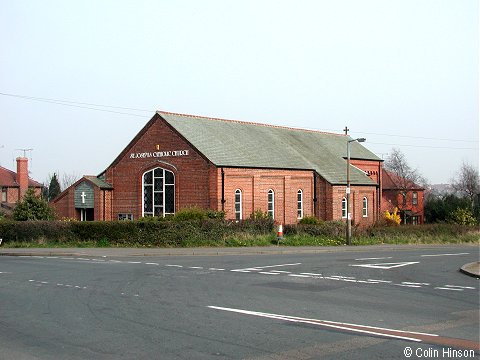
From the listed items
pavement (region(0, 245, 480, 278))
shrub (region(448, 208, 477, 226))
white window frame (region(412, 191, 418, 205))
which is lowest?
pavement (region(0, 245, 480, 278))

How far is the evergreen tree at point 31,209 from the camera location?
42.2m

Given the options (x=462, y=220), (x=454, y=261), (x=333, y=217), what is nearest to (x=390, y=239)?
(x=333, y=217)

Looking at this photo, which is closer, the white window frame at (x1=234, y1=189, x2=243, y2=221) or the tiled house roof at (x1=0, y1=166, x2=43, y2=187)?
the white window frame at (x1=234, y1=189, x2=243, y2=221)

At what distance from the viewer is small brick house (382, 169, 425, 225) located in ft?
244

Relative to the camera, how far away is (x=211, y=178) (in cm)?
4375

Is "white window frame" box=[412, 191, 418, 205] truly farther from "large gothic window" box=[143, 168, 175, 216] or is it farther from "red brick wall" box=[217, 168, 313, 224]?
"large gothic window" box=[143, 168, 175, 216]

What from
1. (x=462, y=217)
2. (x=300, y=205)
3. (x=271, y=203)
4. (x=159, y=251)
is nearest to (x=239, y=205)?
(x=271, y=203)

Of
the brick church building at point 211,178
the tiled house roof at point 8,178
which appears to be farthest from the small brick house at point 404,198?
the tiled house roof at point 8,178

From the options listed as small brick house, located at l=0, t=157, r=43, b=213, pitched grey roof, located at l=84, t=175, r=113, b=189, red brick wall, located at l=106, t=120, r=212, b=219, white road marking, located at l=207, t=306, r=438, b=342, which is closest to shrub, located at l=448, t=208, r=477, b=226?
red brick wall, located at l=106, t=120, r=212, b=219

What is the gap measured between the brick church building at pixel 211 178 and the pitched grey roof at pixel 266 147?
0.13 meters

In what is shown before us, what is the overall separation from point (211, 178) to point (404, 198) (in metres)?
37.9

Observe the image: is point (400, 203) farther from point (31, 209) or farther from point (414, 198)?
point (31, 209)

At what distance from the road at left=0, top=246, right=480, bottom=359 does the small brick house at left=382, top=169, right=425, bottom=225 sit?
5524 centimetres

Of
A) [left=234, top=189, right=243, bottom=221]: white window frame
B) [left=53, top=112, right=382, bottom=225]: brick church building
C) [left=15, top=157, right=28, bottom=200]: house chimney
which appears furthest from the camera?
[left=15, top=157, right=28, bottom=200]: house chimney
